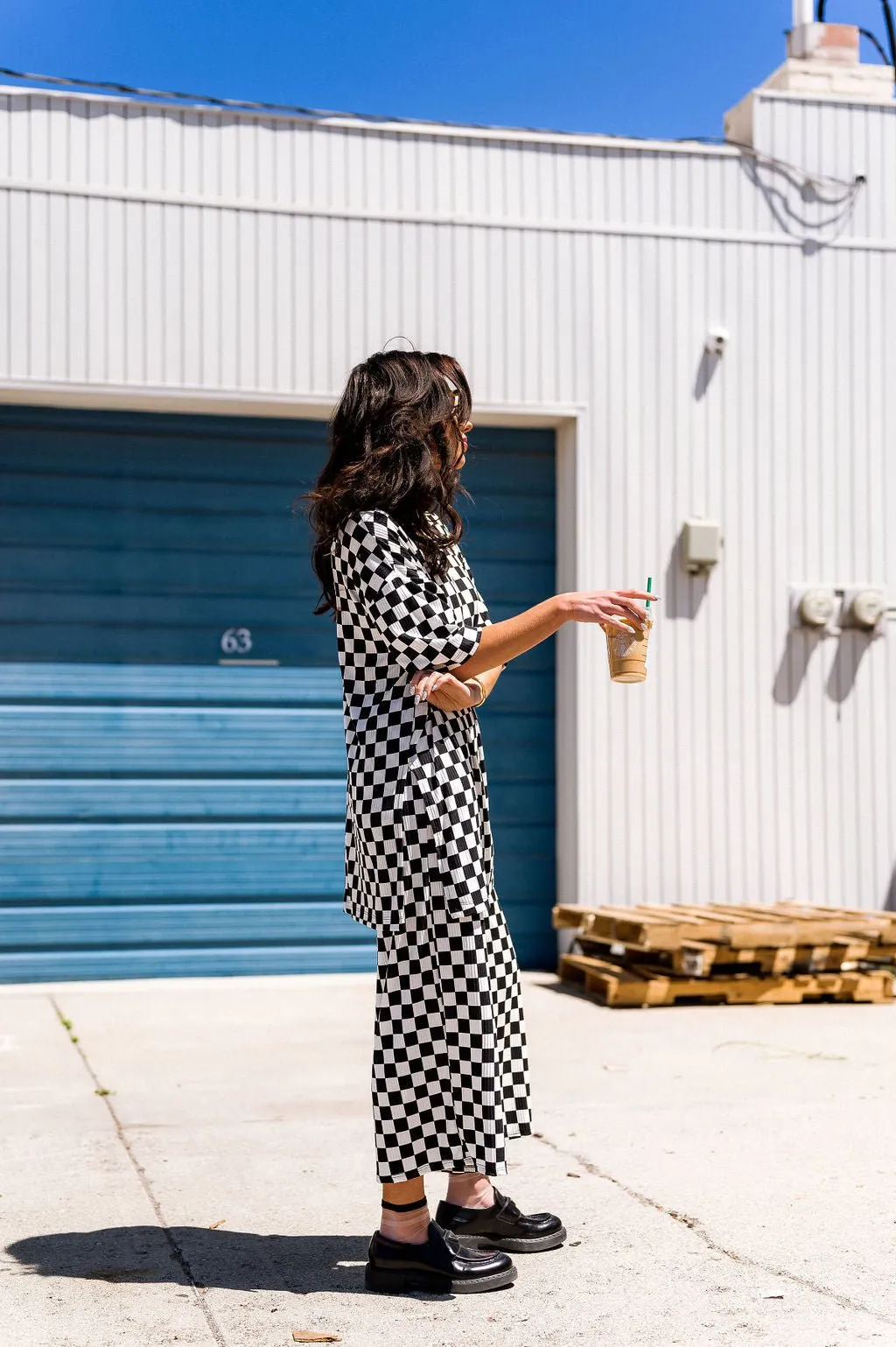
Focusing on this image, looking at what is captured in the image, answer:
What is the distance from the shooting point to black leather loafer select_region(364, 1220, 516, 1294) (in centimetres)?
322

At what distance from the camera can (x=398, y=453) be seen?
335 cm

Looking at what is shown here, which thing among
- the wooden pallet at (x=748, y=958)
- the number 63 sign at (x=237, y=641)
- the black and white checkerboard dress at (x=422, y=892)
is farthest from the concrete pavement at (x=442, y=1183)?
the number 63 sign at (x=237, y=641)

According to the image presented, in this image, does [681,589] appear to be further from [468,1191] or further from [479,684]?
[468,1191]

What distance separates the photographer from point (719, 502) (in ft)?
27.8

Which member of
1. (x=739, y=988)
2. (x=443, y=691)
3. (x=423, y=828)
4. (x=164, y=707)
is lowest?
(x=739, y=988)

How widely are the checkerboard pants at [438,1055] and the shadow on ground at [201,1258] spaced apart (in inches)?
12.8

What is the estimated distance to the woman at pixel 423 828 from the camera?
10.6 ft

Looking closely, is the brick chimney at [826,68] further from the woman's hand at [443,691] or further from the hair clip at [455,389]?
the woman's hand at [443,691]

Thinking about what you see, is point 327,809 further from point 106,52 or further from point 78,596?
point 106,52

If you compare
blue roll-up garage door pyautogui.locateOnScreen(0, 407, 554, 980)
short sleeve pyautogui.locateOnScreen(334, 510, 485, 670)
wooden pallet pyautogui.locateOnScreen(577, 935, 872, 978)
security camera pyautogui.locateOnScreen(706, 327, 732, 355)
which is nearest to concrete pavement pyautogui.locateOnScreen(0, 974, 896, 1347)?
wooden pallet pyautogui.locateOnScreen(577, 935, 872, 978)

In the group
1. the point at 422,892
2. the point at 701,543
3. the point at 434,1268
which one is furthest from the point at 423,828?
the point at 701,543

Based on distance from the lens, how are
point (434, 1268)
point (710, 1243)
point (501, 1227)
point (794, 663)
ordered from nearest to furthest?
point (434, 1268) → point (501, 1227) → point (710, 1243) → point (794, 663)

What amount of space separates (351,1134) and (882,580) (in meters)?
5.19

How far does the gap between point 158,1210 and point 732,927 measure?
3.72 meters
